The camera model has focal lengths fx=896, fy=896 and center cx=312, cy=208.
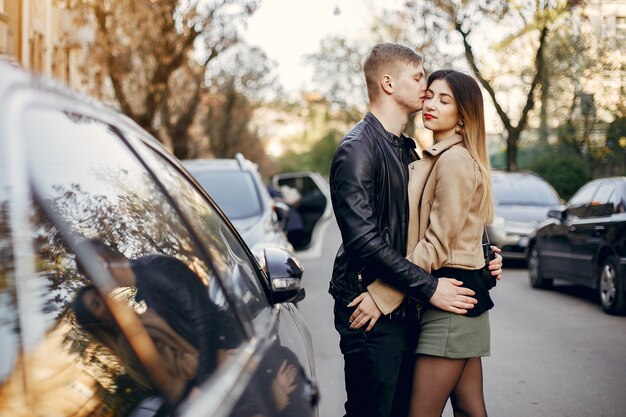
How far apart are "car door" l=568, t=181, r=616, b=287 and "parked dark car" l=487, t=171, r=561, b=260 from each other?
10.8ft

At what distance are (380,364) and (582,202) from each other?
30.0ft

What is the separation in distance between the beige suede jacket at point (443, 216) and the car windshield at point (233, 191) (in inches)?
231

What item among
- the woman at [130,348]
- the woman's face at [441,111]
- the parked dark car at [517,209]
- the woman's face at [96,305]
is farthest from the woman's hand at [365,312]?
the parked dark car at [517,209]

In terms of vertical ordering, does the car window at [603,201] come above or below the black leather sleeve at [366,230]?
below

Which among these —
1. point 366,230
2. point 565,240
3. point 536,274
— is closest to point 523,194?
point 536,274

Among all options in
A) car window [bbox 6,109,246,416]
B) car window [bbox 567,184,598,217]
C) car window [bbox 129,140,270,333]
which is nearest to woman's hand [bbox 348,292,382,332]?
car window [bbox 129,140,270,333]

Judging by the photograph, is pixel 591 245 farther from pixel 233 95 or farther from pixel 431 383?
pixel 233 95

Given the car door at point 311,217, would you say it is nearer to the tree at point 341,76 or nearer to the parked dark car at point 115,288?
the parked dark car at point 115,288

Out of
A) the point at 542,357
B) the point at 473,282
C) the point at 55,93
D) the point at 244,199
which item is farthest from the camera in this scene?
the point at 244,199

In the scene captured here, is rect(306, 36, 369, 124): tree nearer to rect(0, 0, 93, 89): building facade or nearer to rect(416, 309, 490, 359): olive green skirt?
rect(0, 0, 93, 89): building facade

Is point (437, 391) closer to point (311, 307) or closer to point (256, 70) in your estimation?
point (311, 307)

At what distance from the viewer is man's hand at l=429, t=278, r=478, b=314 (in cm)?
311

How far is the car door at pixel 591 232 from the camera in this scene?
416 inches

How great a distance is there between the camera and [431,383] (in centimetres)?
317
